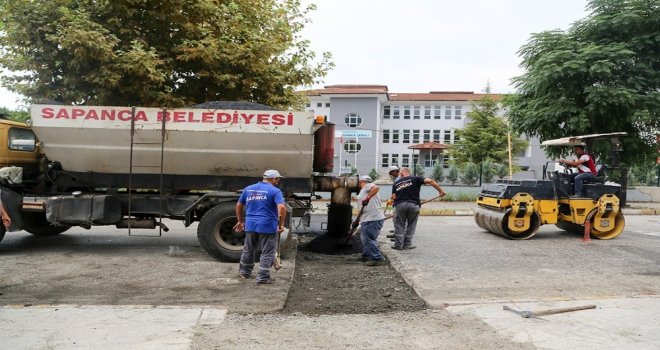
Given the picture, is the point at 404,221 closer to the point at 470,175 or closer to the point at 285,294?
the point at 285,294

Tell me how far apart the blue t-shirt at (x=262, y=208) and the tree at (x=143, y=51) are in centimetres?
488

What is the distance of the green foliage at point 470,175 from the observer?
23.7 metres

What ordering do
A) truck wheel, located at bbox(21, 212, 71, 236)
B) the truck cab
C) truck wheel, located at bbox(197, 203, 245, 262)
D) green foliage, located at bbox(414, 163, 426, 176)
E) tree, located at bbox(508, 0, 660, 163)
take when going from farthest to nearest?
1. green foliage, located at bbox(414, 163, 426, 176)
2. tree, located at bbox(508, 0, 660, 163)
3. truck wheel, located at bbox(21, 212, 71, 236)
4. the truck cab
5. truck wheel, located at bbox(197, 203, 245, 262)

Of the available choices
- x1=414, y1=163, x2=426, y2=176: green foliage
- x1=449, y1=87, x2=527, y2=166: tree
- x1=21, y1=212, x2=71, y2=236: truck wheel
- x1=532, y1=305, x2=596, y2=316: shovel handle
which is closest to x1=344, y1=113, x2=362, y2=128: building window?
x1=449, y1=87, x2=527, y2=166: tree

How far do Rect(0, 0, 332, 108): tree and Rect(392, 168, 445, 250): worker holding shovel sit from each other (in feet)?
14.3

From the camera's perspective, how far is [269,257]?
265 inches

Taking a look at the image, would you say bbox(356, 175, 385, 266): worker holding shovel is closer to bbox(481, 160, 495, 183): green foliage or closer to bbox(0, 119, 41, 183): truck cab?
bbox(0, 119, 41, 183): truck cab

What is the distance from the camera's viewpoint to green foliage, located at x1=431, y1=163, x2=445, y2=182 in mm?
25030

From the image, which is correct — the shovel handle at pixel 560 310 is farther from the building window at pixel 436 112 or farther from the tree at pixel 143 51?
the building window at pixel 436 112

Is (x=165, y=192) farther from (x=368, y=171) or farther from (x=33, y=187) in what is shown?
(x=368, y=171)

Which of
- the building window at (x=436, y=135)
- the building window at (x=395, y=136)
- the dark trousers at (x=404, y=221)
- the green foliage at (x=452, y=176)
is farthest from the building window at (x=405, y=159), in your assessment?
the dark trousers at (x=404, y=221)

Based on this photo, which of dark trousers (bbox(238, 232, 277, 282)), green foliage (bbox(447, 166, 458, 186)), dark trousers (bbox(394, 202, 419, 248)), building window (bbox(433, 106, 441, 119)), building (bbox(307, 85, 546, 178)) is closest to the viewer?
dark trousers (bbox(238, 232, 277, 282))

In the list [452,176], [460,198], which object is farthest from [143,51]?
[452,176]

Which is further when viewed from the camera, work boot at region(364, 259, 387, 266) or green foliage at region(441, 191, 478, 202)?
green foliage at region(441, 191, 478, 202)
